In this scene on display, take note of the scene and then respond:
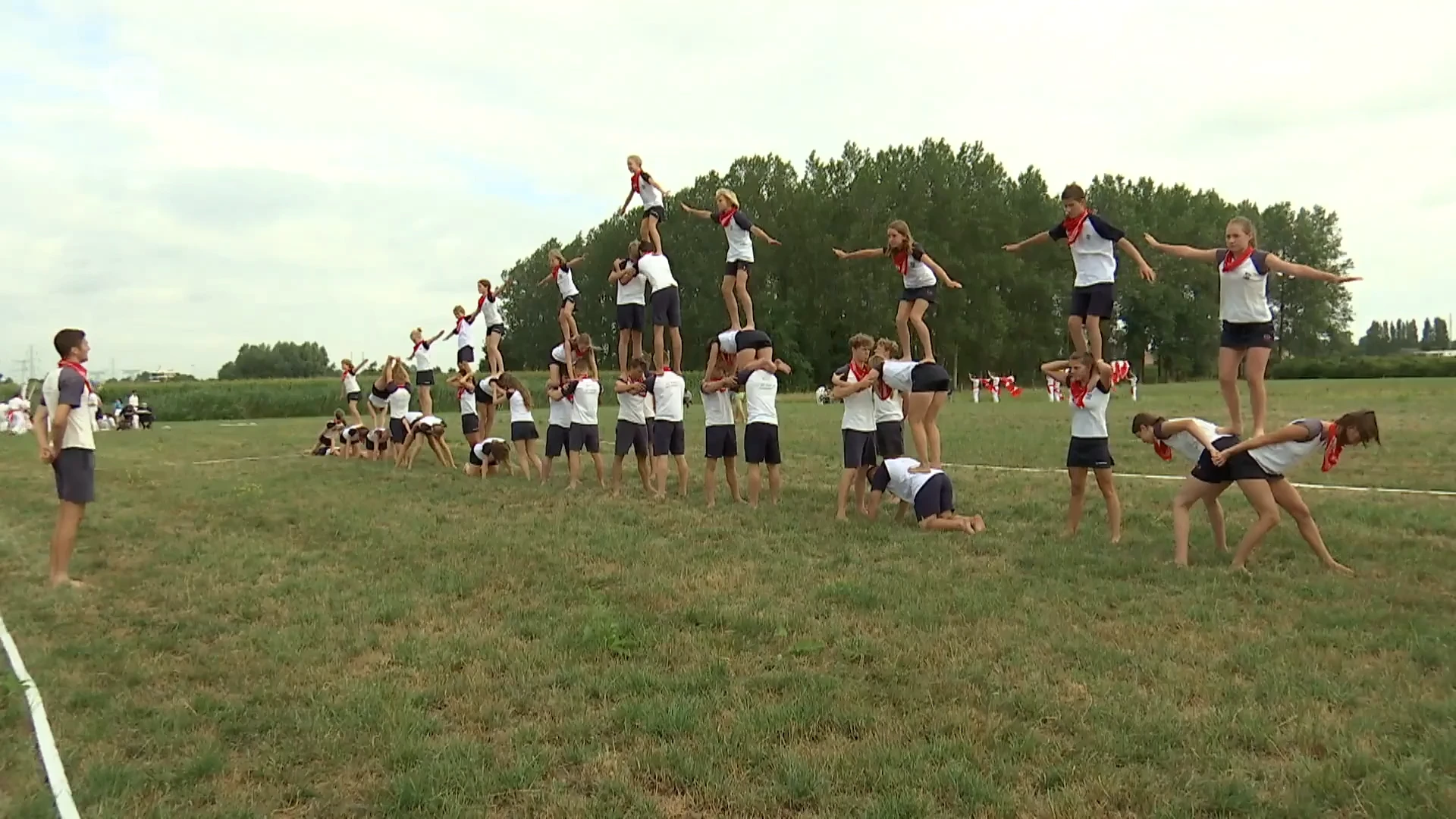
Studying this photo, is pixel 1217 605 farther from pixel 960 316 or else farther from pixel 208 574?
pixel 960 316

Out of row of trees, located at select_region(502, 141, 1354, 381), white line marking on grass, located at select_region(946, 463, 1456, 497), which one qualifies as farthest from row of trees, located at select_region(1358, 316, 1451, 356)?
white line marking on grass, located at select_region(946, 463, 1456, 497)

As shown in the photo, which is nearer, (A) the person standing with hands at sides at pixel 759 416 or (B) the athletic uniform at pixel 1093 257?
(B) the athletic uniform at pixel 1093 257

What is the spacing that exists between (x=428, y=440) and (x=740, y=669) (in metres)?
13.0

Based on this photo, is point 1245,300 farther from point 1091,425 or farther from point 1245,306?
point 1091,425

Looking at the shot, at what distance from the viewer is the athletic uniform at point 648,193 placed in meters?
14.0

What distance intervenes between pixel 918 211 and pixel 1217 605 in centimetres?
6117

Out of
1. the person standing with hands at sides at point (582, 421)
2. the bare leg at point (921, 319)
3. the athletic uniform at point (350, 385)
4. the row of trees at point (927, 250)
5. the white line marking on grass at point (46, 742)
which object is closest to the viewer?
the white line marking on grass at point (46, 742)

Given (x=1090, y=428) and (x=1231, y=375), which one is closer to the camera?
(x=1090, y=428)

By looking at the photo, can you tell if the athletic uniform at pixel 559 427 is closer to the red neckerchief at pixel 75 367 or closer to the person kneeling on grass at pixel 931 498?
the person kneeling on grass at pixel 931 498

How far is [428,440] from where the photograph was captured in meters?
17.1

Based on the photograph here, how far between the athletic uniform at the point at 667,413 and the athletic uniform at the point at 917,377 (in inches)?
Result: 125

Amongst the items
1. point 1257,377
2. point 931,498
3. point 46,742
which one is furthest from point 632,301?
point 46,742

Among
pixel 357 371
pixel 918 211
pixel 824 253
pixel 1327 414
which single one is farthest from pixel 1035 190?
pixel 357 371

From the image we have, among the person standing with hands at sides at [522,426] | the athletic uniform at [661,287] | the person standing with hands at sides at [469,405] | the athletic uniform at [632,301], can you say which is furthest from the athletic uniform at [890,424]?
the person standing with hands at sides at [469,405]
